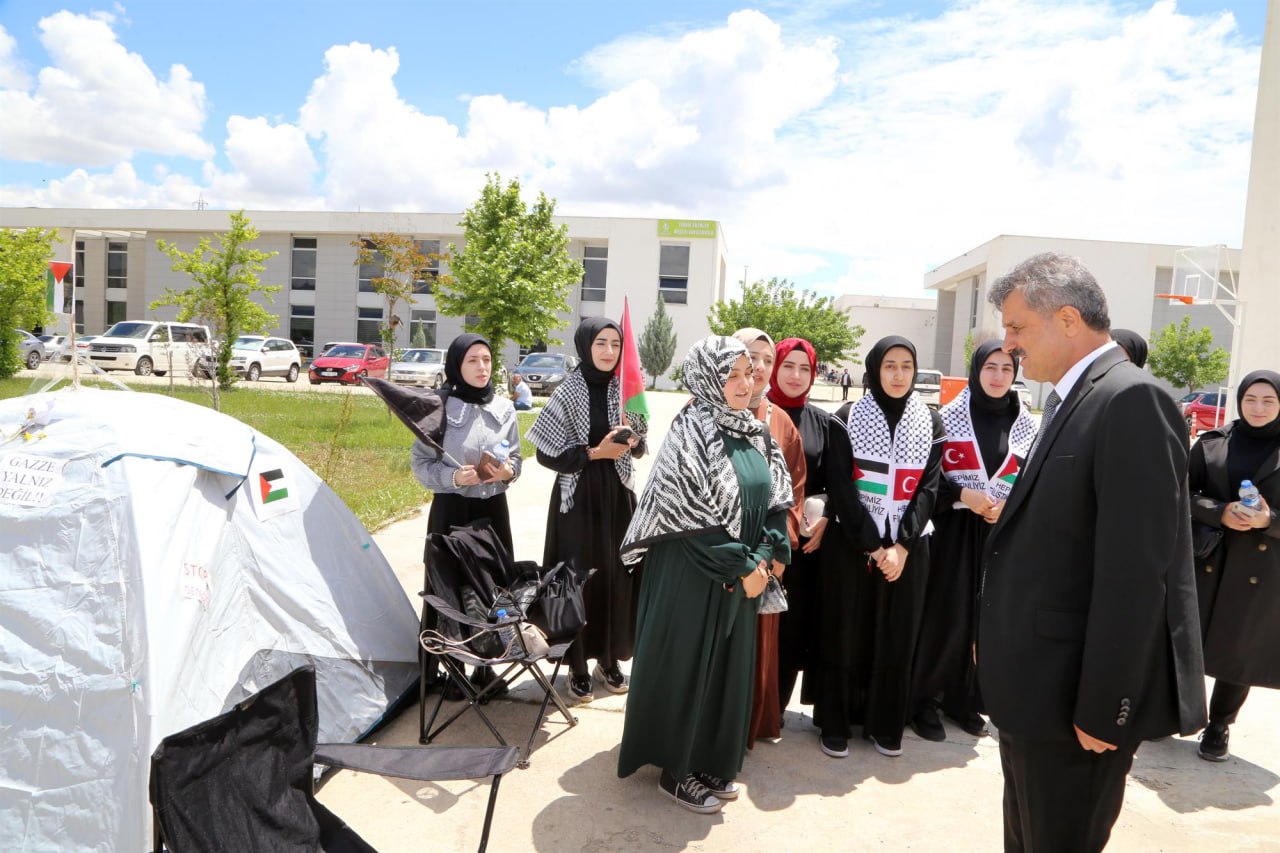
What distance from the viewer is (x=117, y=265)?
1809 inches

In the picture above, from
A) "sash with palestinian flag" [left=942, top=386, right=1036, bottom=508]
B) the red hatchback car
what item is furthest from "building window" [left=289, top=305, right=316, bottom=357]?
"sash with palestinian flag" [left=942, top=386, right=1036, bottom=508]

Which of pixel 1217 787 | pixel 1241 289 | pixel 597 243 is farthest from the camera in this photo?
pixel 597 243

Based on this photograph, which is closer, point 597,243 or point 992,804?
point 992,804

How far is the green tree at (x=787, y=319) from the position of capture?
38.9m

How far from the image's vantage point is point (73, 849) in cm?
245

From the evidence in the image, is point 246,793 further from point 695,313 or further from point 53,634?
point 695,313

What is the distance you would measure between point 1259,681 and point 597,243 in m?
41.0

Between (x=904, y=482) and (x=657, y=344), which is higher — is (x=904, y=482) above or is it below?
below

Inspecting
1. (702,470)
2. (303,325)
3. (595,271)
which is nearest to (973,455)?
(702,470)

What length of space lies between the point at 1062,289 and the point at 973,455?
6.90ft

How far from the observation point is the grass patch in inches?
341

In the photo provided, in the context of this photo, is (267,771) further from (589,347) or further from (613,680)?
(589,347)

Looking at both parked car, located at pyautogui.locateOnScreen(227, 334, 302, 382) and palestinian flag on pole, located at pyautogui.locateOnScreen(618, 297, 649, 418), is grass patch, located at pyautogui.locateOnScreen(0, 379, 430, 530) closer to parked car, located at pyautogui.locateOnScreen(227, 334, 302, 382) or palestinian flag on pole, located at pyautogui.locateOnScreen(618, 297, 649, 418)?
palestinian flag on pole, located at pyautogui.locateOnScreen(618, 297, 649, 418)

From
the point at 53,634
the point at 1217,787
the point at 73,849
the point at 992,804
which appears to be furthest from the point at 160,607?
the point at 1217,787
